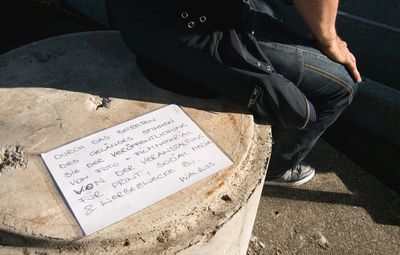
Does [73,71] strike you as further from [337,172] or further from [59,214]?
[337,172]

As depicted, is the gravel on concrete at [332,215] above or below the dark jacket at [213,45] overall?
below

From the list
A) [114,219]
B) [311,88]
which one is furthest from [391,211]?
[114,219]

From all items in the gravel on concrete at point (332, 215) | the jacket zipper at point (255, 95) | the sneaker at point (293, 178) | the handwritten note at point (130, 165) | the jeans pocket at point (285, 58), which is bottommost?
the gravel on concrete at point (332, 215)

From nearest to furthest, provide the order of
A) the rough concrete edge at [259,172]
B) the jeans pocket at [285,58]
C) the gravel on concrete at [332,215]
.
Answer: the rough concrete edge at [259,172]
the jeans pocket at [285,58]
the gravel on concrete at [332,215]

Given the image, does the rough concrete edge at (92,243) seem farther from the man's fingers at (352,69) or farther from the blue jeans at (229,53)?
the man's fingers at (352,69)

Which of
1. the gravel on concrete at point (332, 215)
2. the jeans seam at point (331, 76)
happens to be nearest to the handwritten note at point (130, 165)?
the jeans seam at point (331, 76)

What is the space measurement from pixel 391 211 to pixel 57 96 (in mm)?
1774

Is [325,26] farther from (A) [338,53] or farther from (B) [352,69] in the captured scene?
(B) [352,69]

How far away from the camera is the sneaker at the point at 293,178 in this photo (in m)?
2.26

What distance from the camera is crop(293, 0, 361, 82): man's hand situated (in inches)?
57.4

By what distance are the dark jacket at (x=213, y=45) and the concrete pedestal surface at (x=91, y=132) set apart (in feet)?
0.42

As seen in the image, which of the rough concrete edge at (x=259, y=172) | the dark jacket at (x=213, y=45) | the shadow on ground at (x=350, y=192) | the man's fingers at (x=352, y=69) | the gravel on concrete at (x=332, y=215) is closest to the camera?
the rough concrete edge at (x=259, y=172)

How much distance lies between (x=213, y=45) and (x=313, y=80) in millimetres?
452

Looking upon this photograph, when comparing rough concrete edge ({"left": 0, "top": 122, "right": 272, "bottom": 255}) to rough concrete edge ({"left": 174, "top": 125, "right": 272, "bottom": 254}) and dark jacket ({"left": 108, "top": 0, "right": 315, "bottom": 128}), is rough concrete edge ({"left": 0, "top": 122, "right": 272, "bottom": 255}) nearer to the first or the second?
rough concrete edge ({"left": 174, "top": 125, "right": 272, "bottom": 254})
